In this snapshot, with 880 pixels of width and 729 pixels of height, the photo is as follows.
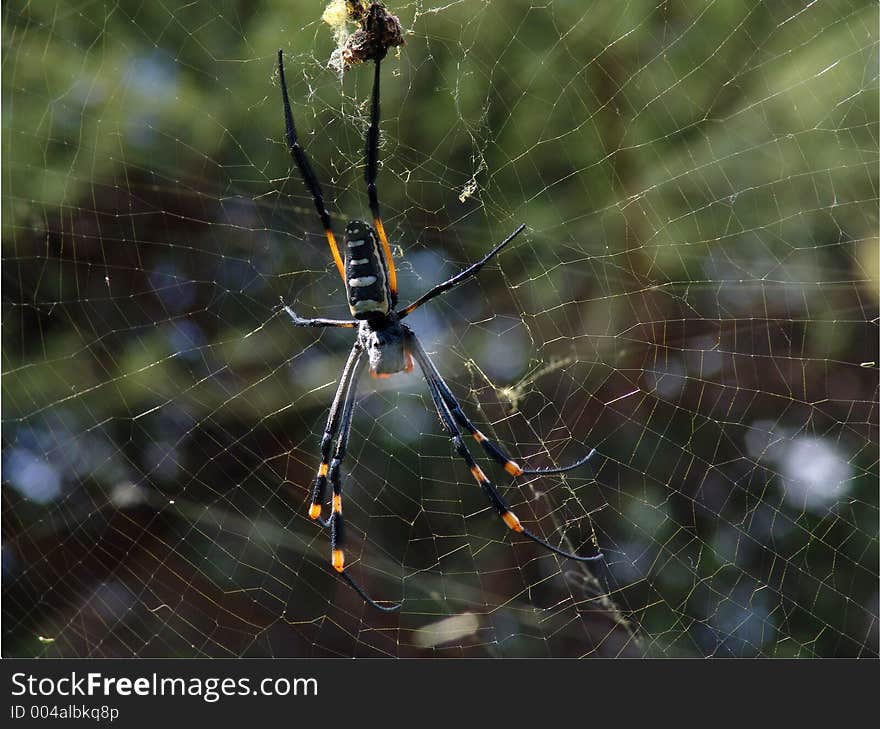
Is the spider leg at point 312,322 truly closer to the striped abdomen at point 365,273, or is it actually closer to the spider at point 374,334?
the spider at point 374,334

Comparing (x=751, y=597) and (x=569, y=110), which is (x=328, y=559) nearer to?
(x=751, y=597)

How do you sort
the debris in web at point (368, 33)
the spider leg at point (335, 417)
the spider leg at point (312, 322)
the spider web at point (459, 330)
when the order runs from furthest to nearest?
1. the spider web at point (459, 330)
2. the spider leg at point (335, 417)
3. the spider leg at point (312, 322)
4. the debris in web at point (368, 33)

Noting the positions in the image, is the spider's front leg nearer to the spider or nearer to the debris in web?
the spider

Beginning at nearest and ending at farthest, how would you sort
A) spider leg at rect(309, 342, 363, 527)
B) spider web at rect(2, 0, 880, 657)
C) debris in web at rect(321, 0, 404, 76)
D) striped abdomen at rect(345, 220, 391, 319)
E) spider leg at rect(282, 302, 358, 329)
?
debris in web at rect(321, 0, 404, 76) → striped abdomen at rect(345, 220, 391, 319) → spider leg at rect(282, 302, 358, 329) → spider leg at rect(309, 342, 363, 527) → spider web at rect(2, 0, 880, 657)

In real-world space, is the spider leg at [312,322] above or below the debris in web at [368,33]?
below

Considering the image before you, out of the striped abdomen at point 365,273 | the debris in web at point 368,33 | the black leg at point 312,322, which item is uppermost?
the debris in web at point 368,33

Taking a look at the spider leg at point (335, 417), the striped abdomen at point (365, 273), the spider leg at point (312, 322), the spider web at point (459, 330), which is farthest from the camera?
the spider web at point (459, 330)

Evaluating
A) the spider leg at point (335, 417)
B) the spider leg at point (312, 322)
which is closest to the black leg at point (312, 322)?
the spider leg at point (312, 322)

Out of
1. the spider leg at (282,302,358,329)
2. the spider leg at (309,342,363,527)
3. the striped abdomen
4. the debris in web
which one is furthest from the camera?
the spider leg at (309,342,363,527)

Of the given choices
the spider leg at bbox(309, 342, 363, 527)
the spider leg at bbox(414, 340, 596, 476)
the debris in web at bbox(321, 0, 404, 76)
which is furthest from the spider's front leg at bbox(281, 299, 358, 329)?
the debris in web at bbox(321, 0, 404, 76)
